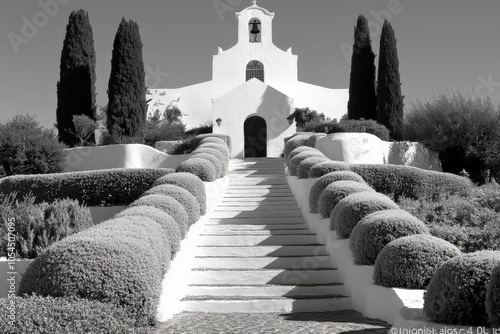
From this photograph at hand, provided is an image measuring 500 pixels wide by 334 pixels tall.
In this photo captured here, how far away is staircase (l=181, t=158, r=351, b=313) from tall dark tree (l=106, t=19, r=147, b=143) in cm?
1249

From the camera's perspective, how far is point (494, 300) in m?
4.45

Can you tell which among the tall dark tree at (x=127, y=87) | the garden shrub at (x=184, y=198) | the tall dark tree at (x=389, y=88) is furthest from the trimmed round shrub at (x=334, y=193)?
the tall dark tree at (x=127, y=87)

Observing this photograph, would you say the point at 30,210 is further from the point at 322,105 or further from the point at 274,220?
the point at 322,105

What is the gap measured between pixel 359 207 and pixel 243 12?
1083 inches

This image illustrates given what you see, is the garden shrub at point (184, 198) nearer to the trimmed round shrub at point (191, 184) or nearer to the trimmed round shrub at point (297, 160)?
the trimmed round shrub at point (191, 184)

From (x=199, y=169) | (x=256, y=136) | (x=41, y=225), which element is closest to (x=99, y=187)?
(x=199, y=169)

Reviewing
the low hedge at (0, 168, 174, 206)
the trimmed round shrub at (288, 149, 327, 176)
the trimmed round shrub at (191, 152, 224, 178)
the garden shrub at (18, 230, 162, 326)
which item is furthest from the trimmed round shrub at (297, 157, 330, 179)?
the garden shrub at (18, 230, 162, 326)

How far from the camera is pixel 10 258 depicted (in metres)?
9.63

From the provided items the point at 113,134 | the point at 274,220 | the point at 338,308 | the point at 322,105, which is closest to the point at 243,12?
the point at 322,105

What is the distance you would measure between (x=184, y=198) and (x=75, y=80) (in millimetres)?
17500

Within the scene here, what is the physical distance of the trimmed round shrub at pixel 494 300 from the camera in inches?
175

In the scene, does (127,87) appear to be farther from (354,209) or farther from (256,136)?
(354,209)

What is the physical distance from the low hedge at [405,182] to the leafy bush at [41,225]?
7.02m

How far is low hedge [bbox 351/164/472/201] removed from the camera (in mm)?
14953
